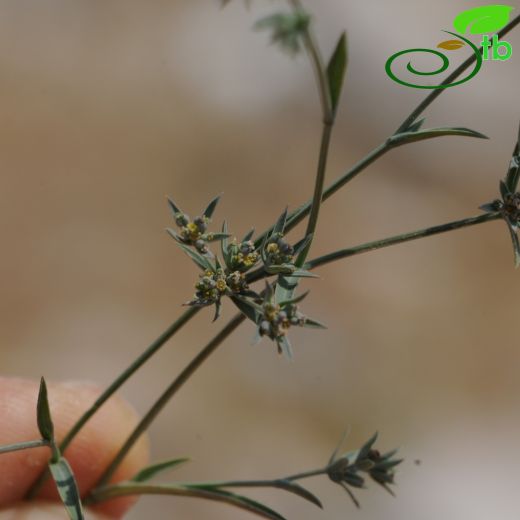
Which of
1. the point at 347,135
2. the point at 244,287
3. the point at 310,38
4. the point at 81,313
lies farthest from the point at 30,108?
the point at 310,38

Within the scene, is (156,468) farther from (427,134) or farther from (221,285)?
(427,134)

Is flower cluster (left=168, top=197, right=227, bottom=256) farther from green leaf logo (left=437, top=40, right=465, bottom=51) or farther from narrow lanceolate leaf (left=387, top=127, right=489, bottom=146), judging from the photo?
green leaf logo (left=437, top=40, right=465, bottom=51)

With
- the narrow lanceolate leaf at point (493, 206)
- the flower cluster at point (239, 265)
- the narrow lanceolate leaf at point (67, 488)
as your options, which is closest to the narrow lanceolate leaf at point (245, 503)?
the narrow lanceolate leaf at point (67, 488)

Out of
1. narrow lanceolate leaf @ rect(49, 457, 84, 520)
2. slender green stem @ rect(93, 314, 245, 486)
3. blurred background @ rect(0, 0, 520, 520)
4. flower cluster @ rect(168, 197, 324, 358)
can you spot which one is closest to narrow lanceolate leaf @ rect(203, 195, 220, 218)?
flower cluster @ rect(168, 197, 324, 358)

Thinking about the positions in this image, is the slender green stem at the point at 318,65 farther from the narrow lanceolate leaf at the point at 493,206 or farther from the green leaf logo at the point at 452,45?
the green leaf logo at the point at 452,45

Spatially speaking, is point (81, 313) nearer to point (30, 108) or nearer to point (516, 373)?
point (30, 108)

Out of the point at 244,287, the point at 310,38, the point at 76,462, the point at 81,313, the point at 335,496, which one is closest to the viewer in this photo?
the point at 310,38
